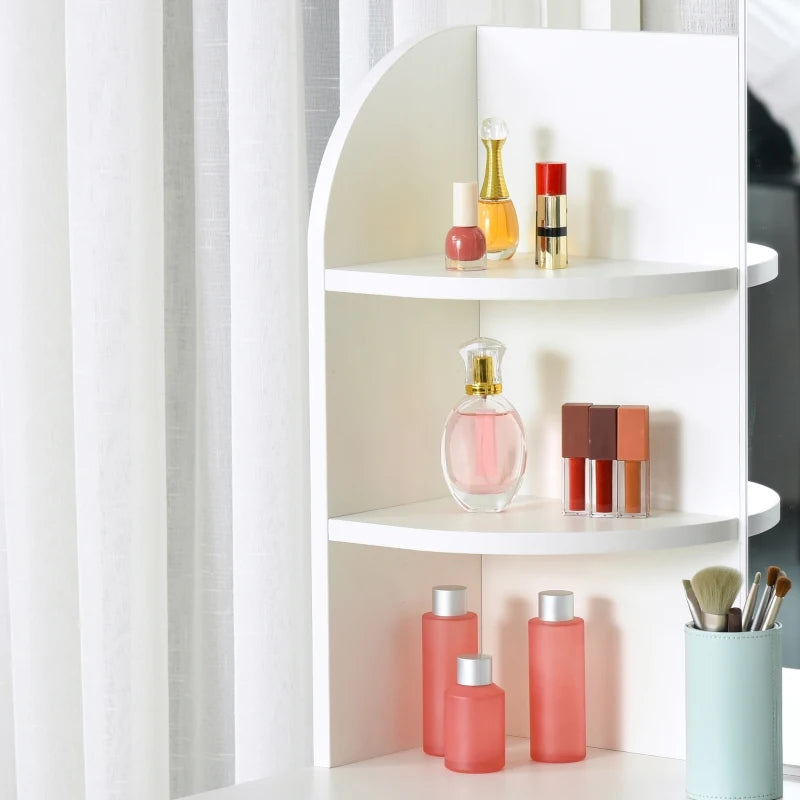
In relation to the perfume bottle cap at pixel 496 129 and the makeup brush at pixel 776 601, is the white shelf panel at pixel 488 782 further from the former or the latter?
the perfume bottle cap at pixel 496 129

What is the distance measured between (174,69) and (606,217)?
1.81ft

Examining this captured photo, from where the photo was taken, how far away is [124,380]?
127cm

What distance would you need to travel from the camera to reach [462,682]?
103 centimetres

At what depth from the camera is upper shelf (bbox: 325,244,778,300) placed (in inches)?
37.5

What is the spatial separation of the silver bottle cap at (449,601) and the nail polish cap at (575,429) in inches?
5.5

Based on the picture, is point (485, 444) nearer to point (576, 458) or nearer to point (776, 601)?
point (576, 458)

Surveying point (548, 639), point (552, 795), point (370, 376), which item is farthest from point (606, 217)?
point (552, 795)

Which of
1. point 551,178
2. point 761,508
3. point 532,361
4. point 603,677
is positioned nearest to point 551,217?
point 551,178

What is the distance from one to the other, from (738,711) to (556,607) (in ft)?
0.56

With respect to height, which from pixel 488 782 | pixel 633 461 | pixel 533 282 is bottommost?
pixel 488 782

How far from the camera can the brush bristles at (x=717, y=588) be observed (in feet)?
3.03

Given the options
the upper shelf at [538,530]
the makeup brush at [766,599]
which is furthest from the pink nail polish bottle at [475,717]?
the makeup brush at [766,599]

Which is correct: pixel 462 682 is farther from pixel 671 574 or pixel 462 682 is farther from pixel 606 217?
pixel 606 217

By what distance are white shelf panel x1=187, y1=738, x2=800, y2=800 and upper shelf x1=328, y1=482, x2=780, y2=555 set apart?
18 cm
